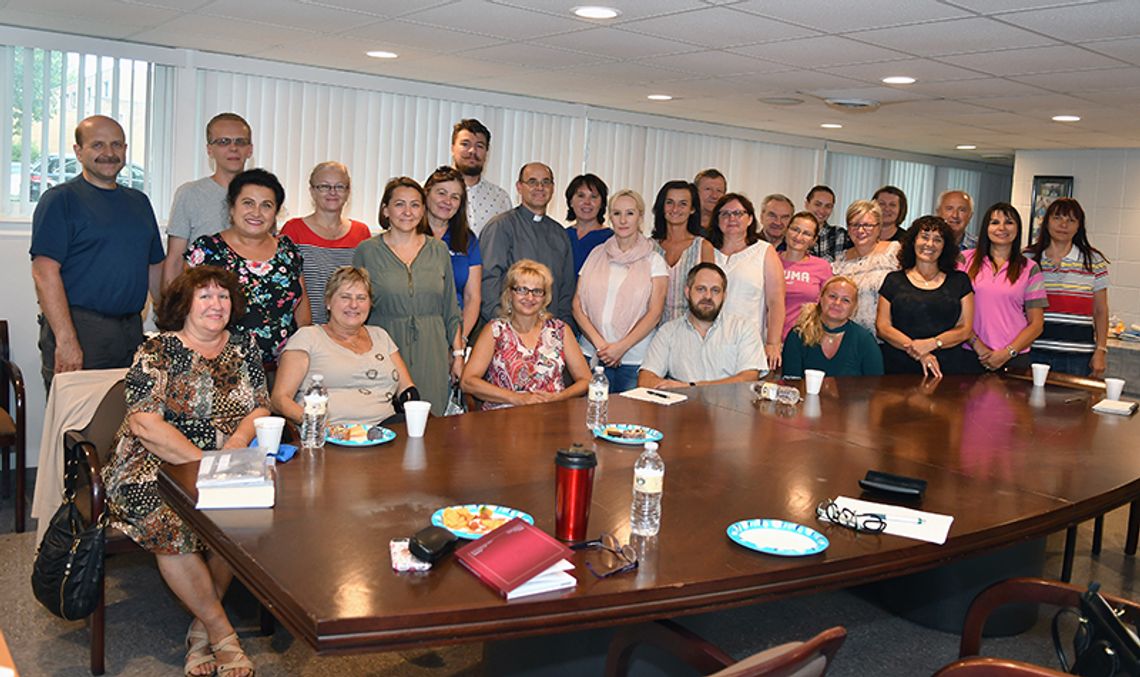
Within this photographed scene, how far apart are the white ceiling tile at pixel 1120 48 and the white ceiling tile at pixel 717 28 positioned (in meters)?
1.19

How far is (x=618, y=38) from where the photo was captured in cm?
462

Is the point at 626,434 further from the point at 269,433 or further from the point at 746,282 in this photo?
the point at 746,282

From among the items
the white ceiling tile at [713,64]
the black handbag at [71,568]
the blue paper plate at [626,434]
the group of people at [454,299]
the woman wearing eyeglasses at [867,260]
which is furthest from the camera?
the woman wearing eyeglasses at [867,260]

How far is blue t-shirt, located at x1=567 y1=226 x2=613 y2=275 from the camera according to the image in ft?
16.8

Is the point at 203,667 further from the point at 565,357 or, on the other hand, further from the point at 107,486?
the point at 565,357

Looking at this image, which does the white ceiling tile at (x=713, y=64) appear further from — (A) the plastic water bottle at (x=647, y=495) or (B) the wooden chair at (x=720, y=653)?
(B) the wooden chair at (x=720, y=653)

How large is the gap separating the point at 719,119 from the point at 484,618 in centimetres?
685

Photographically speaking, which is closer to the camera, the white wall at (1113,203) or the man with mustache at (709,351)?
the man with mustache at (709,351)

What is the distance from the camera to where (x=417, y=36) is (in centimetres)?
486

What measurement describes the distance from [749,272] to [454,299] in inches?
58.7

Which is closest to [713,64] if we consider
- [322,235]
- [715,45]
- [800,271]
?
[715,45]

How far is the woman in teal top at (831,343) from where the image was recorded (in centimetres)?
446

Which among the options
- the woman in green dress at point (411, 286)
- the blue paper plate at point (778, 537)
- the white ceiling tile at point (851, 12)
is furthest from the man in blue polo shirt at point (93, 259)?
the blue paper plate at point (778, 537)

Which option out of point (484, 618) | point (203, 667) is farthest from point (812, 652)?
point (203, 667)
